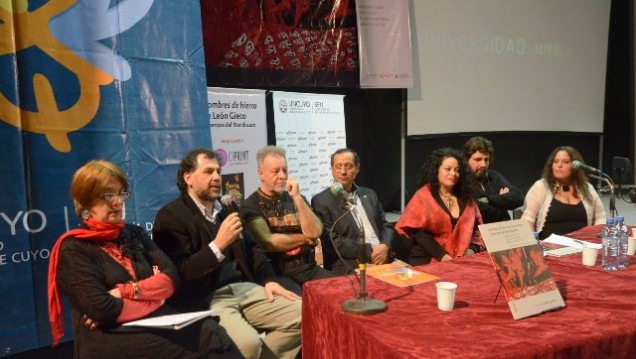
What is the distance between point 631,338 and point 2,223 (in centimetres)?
264

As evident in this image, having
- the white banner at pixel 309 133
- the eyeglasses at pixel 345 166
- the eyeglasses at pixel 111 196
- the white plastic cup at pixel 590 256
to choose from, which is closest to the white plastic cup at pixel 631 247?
the white plastic cup at pixel 590 256

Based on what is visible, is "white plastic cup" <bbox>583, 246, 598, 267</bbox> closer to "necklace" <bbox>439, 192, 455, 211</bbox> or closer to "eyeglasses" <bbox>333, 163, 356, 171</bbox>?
"necklace" <bbox>439, 192, 455, 211</bbox>

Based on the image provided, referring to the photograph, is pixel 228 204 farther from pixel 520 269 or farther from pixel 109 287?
pixel 520 269

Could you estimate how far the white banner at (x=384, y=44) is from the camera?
14.6ft

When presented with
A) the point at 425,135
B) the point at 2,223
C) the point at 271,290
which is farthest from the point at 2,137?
the point at 425,135

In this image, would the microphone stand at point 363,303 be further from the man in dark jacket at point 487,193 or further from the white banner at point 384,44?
the white banner at point 384,44

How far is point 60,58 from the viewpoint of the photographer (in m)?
2.49

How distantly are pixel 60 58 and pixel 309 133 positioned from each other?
215 centimetres

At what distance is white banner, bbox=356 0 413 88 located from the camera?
4449 millimetres

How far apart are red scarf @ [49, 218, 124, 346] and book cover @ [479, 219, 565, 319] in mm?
1308

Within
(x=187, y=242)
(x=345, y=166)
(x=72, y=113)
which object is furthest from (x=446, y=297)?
(x=72, y=113)

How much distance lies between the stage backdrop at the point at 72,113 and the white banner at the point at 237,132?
2.02 ft

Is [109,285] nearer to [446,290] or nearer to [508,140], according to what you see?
[446,290]

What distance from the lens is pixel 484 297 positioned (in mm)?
1620
